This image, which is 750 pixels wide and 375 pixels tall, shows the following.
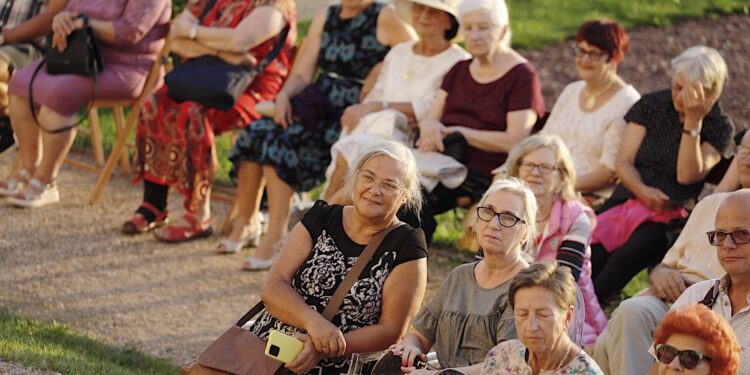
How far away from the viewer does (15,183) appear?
8.55 meters

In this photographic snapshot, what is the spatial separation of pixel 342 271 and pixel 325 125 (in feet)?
9.12

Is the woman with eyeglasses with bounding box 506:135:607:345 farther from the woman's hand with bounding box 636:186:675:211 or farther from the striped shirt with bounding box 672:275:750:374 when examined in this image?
the striped shirt with bounding box 672:275:750:374

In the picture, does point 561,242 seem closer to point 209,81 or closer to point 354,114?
point 354,114

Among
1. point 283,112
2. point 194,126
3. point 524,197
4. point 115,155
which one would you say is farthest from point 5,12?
point 524,197

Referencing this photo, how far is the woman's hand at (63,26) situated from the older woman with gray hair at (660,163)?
347cm

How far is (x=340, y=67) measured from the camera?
7930 millimetres

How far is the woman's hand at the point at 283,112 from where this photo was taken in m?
7.78

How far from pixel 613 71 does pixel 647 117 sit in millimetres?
A: 438

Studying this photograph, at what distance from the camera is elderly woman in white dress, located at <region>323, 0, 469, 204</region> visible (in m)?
7.18

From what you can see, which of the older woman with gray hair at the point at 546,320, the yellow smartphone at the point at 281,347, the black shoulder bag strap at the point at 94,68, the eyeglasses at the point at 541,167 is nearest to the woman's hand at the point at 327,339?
the yellow smartphone at the point at 281,347

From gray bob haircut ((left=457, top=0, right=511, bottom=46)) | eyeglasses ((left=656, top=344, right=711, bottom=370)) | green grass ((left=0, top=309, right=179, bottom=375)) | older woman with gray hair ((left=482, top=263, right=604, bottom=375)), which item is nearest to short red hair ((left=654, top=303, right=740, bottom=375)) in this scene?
eyeglasses ((left=656, top=344, right=711, bottom=370))

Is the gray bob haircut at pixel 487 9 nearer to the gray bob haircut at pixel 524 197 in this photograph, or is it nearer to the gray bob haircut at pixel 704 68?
the gray bob haircut at pixel 704 68

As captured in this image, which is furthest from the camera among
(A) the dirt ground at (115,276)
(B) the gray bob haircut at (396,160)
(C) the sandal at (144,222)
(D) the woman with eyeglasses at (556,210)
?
(C) the sandal at (144,222)

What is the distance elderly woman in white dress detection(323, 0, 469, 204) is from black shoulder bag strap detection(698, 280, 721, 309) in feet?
8.58
